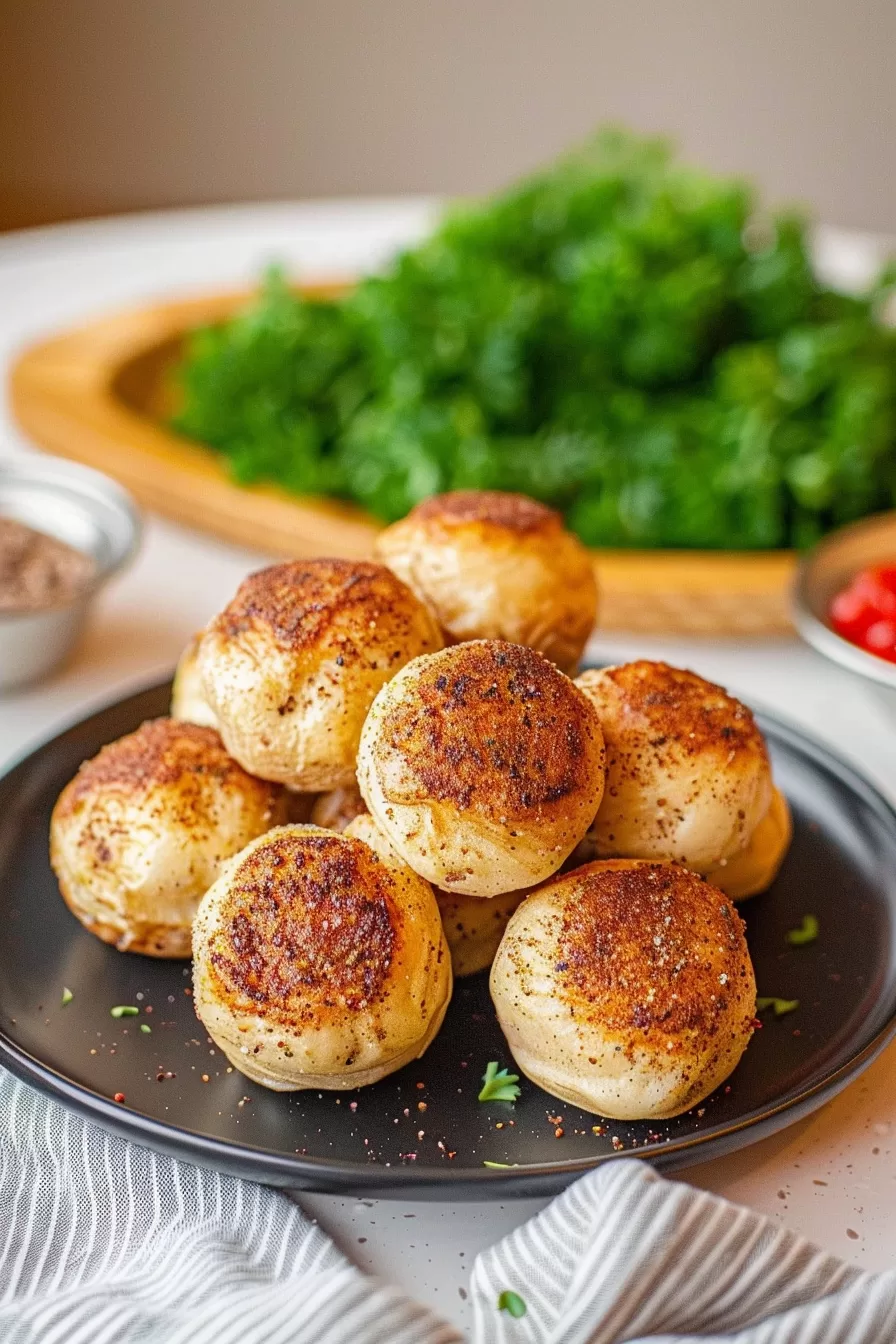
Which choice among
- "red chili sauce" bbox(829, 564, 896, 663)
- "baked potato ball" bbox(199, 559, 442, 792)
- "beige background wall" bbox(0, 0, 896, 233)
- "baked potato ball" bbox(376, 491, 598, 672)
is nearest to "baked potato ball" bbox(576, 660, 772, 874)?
→ "baked potato ball" bbox(376, 491, 598, 672)

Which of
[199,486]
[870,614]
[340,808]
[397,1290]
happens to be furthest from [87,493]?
[397,1290]

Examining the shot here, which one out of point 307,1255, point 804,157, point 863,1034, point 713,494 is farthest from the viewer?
point 804,157

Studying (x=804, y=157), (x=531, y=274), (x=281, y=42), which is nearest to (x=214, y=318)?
→ (x=531, y=274)

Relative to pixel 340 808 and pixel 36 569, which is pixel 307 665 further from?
pixel 36 569

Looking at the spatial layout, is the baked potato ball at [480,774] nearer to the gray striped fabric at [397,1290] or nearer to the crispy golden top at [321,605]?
the crispy golden top at [321,605]

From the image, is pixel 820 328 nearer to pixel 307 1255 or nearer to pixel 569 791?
pixel 569 791

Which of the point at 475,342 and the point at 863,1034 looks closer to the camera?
the point at 863,1034

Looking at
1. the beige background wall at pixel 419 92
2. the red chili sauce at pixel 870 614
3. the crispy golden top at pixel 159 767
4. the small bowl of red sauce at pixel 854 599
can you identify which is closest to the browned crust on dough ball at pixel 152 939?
the crispy golden top at pixel 159 767
